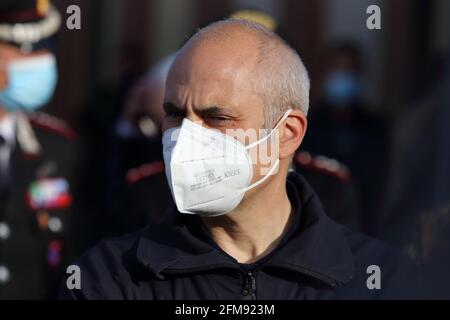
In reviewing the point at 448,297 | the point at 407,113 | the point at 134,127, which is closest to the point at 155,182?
the point at 448,297

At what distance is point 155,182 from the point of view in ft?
15.0

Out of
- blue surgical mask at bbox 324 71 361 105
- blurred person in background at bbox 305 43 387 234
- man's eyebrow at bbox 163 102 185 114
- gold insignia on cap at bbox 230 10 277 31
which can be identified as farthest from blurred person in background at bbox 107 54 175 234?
blue surgical mask at bbox 324 71 361 105

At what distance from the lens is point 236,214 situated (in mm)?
3445

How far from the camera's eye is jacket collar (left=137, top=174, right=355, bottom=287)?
10.9 feet

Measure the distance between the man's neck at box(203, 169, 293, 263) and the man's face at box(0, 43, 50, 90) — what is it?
2.21m

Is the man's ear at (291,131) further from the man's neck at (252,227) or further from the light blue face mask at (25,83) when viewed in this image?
the light blue face mask at (25,83)

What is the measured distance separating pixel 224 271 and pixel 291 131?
1.46 ft

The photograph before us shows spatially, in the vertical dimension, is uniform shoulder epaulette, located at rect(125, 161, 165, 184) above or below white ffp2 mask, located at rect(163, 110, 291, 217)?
below

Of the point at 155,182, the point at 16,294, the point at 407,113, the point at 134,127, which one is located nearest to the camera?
the point at 155,182

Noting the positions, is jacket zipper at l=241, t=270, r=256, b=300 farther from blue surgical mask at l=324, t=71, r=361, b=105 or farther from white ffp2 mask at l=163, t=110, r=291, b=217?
blue surgical mask at l=324, t=71, r=361, b=105

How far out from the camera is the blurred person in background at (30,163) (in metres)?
5.02
